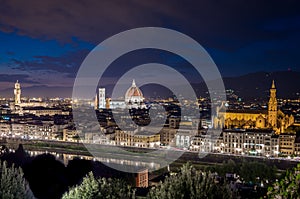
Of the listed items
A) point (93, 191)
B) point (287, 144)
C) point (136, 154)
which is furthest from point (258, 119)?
point (93, 191)

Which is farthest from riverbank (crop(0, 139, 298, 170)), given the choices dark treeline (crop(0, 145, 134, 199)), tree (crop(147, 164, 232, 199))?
tree (crop(147, 164, 232, 199))

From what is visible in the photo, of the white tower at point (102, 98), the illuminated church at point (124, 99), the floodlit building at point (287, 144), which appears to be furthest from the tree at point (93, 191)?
the white tower at point (102, 98)

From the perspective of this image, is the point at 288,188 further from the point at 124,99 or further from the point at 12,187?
the point at 124,99

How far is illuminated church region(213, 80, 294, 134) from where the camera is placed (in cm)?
2020

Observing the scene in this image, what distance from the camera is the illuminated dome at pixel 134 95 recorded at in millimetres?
42797

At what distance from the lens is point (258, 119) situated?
21328 millimetres

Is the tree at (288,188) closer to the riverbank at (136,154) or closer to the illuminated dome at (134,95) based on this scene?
the riverbank at (136,154)

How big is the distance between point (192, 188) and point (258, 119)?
19180 mm

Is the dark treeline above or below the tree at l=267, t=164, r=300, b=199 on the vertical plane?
below

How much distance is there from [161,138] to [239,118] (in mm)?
6508

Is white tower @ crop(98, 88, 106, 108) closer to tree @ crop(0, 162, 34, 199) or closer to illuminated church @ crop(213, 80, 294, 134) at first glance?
illuminated church @ crop(213, 80, 294, 134)

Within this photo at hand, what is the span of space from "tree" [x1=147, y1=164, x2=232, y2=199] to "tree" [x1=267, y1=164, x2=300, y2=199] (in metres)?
1.75

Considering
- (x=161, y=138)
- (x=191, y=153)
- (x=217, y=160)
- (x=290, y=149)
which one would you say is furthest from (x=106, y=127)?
(x=290, y=149)

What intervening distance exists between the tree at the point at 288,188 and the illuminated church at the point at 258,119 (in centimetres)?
1889
